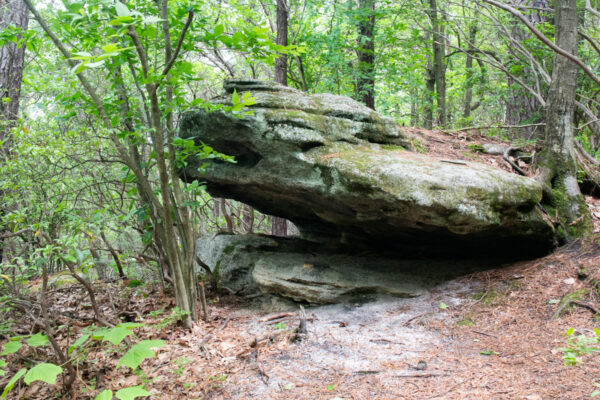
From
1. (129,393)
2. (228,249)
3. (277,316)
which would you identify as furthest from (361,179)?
(129,393)

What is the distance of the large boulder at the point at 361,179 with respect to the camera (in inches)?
184

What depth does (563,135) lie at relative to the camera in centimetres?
571

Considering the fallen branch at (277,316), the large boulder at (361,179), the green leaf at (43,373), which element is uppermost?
the large boulder at (361,179)

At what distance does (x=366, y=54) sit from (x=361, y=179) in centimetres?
603

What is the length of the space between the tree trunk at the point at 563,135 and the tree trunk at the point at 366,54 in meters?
3.83

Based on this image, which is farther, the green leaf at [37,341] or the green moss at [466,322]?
the green moss at [466,322]

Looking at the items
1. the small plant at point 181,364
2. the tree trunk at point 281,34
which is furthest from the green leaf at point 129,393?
the tree trunk at point 281,34

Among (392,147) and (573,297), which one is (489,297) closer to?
(573,297)

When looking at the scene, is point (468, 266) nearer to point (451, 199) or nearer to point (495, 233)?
point (495, 233)

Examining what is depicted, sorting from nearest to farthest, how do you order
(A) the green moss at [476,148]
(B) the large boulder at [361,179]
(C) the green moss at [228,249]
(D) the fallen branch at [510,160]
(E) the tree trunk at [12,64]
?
(B) the large boulder at [361,179] → (D) the fallen branch at [510,160] → (E) the tree trunk at [12,64] → (C) the green moss at [228,249] → (A) the green moss at [476,148]

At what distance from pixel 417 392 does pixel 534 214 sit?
3275mm

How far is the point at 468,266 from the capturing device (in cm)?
594

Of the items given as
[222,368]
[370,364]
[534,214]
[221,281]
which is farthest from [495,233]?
[221,281]

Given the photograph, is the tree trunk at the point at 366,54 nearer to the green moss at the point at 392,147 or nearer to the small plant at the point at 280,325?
the green moss at the point at 392,147
